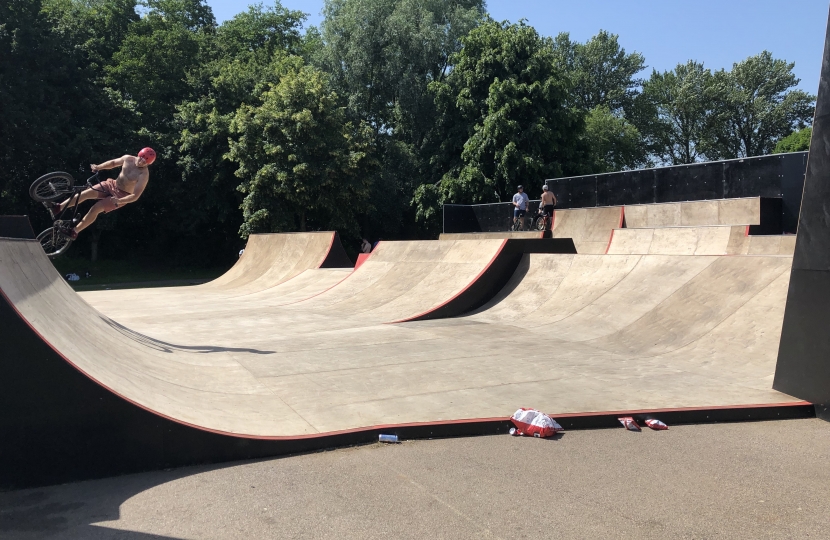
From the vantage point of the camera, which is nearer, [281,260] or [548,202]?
[548,202]

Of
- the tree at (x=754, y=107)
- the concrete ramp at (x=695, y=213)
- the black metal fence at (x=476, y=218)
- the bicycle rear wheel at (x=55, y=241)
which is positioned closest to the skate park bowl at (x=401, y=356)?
the concrete ramp at (x=695, y=213)

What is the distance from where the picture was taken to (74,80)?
30078mm

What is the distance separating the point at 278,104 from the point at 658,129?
32.6 meters

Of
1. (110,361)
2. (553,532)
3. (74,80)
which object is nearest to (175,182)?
(74,80)

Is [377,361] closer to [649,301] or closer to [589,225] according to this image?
[649,301]

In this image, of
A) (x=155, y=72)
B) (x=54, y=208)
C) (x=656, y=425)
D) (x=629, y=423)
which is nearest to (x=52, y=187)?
(x=54, y=208)

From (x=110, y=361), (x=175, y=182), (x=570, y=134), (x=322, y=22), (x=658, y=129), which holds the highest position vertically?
(x=322, y=22)

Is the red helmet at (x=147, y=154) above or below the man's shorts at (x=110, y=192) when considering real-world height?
above

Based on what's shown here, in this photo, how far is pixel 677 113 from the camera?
49750 mm

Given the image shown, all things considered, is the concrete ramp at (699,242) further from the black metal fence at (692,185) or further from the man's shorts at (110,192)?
the man's shorts at (110,192)

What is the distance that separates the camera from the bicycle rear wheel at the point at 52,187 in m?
9.85

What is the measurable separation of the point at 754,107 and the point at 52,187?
49.6m

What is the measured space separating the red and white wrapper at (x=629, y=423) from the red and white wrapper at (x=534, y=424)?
560 mm

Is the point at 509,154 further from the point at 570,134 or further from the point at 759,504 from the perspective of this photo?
the point at 759,504
